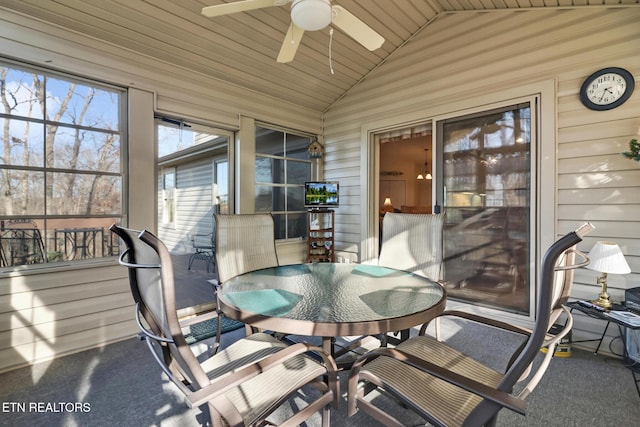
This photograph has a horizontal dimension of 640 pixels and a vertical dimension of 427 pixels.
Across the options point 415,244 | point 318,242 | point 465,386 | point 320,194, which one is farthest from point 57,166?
point 465,386

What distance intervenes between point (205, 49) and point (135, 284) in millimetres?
2833

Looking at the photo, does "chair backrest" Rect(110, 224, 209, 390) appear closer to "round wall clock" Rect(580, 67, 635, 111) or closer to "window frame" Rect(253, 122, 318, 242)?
"window frame" Rect(253, 122, 318, 242)

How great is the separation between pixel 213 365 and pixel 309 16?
2052 mm

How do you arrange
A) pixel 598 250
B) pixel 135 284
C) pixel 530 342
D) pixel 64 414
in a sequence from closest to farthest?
pixel 530 342
pixel 135 284
pixel 64 414
pixel 598 250

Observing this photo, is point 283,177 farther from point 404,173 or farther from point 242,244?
point 404,173

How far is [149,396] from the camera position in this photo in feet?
6.43

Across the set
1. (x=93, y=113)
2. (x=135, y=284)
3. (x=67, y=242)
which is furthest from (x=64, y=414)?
(x=93, y=113)

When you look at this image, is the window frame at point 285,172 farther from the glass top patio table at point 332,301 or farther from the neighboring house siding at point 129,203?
the glass top patio table at point 332,301

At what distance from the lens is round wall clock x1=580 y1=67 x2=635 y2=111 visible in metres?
2.47

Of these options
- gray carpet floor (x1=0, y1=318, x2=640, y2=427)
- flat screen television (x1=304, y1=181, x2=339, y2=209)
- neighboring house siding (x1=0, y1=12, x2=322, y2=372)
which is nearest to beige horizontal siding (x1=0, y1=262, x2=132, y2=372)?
neighboring house siding (x1=0, y1=12, x2=322, y2=372)

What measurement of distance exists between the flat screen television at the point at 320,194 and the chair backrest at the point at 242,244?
147cm

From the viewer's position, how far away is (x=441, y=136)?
11.8 feet

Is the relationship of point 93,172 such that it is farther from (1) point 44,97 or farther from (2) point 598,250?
(2) point 598,250

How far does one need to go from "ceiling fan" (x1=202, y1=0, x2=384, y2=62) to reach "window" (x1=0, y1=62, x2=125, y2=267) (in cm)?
164
